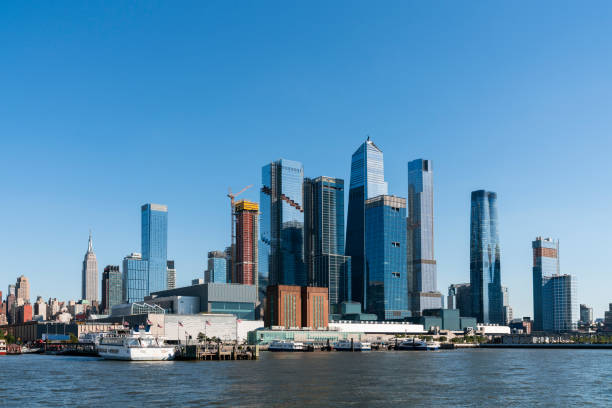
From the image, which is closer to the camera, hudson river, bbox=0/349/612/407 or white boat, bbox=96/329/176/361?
hudson river, bbox=0/349/612/407

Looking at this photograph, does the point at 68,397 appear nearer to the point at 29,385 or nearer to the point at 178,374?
the point at 29,385

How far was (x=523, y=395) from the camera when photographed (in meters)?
103

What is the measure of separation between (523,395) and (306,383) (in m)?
34.9

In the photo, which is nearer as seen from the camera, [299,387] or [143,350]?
[299,387]

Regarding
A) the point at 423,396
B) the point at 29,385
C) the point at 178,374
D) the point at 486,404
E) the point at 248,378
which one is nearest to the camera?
the point at 486,404

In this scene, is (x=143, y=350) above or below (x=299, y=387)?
below

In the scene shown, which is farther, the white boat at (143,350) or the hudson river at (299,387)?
the white boat at (143,350)

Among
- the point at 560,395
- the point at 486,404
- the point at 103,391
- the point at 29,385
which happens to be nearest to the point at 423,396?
the point at 486,404

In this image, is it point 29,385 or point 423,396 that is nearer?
point 423,396

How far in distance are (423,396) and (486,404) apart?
10.5m

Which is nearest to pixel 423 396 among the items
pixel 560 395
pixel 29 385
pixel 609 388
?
pixel 560 395

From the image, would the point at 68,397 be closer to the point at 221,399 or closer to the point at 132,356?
the point at 221,399

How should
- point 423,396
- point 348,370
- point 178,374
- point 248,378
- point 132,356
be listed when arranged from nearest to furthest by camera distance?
point 423,396 → point 248,378 → point 178,374 → point 348,370 → point 132,356

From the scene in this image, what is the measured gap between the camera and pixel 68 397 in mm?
98375
